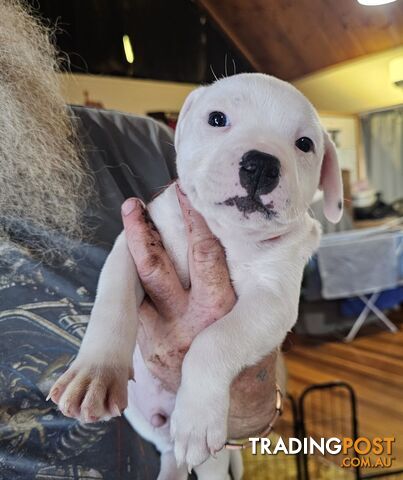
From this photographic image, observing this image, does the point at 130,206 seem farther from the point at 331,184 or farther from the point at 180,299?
the point at 331,184

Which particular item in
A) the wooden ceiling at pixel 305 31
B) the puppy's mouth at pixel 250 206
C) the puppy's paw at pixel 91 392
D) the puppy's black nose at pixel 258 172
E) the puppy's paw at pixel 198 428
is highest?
the wooden ceiling at pixel 305 31

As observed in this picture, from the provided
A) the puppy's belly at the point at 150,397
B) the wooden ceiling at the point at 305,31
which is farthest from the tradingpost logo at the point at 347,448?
the wooden ceiling at the point at 305,31

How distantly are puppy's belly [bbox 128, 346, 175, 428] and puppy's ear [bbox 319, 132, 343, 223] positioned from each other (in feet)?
1.03

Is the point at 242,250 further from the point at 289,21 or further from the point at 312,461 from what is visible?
the point at 312,461

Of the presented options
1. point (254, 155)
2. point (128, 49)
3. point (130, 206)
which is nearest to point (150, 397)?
point (130, 206)

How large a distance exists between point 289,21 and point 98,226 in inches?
15.7

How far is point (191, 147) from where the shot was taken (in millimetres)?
555

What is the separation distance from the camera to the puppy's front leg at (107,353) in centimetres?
42

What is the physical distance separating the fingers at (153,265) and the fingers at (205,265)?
2 cm

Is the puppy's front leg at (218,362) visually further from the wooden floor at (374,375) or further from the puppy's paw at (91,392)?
the wooden floor at (374,375)

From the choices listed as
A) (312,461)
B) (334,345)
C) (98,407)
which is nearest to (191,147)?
(98,407)

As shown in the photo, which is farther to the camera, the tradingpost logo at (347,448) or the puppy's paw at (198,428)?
the tradingpost logo at (347,448)

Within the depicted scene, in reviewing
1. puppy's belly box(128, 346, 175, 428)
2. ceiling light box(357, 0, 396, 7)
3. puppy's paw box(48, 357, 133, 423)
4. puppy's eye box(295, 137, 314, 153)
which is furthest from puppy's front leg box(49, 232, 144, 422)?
ceiling light box(357, 0, 396, 7)

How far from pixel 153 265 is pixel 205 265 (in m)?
0.06
